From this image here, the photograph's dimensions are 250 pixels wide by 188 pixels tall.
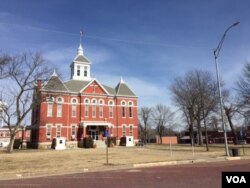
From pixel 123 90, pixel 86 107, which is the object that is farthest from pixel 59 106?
pixel 123 90

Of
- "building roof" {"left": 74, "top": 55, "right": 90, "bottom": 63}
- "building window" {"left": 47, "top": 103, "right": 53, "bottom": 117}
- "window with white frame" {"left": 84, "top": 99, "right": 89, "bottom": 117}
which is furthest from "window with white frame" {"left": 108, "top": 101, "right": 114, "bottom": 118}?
"building window" {"left": 47, "top": 103, "right": 53, "bottom": 117}

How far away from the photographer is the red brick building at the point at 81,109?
54312 millimetres

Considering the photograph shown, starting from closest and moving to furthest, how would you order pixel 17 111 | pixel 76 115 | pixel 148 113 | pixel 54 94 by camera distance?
pixel 17 111 → pixel 54 94 → pixel 76 115 → pixel 148 113

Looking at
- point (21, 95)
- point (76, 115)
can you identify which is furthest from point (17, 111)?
point (76, 115)

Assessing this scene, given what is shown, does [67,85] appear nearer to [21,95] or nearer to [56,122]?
[56,122]

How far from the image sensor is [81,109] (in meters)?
58.4

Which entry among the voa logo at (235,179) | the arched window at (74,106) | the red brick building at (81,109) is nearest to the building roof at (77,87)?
the red brick building at (81,109)

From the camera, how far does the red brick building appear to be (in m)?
54.3

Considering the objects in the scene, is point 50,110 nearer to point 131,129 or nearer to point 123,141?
point 123,141

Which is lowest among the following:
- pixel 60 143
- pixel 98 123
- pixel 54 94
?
pixel 60 143

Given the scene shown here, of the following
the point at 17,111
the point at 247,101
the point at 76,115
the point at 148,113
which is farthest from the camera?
the point at 148,113

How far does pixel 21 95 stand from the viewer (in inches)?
1750

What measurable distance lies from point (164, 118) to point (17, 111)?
82.4 meters

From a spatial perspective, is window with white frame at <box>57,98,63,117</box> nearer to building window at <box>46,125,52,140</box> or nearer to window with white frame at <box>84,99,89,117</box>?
building window at <box>46,125,52,140</box>
